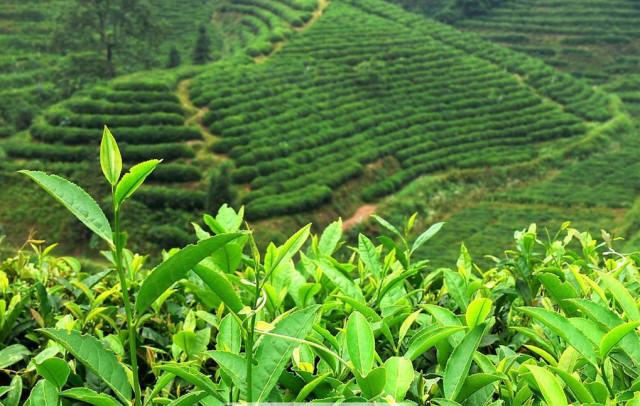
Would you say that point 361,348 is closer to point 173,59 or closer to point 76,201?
point 76,201

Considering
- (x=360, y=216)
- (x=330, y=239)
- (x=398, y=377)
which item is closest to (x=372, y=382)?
(x=398, y=377)

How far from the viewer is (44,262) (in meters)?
1.96

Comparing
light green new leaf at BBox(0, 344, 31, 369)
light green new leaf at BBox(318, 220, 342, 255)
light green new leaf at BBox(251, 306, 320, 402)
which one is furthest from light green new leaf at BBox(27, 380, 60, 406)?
light green new leaf at BBox(318, 220, 342, 255)

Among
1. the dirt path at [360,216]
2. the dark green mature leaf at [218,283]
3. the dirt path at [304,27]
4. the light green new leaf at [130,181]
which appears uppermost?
the light green new leaf at [130,181]

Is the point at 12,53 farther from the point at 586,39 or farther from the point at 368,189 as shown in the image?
the point at 586,39

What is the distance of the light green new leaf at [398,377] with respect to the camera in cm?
102

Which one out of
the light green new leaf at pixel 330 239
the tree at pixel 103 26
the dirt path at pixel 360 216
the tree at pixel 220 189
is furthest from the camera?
the tree at pixel 103 26

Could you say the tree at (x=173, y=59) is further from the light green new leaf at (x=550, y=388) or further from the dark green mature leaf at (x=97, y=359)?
the light green new leaf at (x=550, y=388)

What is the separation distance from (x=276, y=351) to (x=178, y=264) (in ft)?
0.89

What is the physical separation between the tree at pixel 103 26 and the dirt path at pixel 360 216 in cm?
1504

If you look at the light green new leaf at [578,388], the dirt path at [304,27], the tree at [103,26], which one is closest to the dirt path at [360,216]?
the dirt path at [304,27]

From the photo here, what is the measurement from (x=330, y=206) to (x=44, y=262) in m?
18.2

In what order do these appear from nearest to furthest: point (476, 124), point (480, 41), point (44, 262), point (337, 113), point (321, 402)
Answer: point (321, 402) → point (44, 262) → point (337, 113) → point (476, 124) → point (480, 41)

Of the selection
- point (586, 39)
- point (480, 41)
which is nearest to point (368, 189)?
point (480, 41)
